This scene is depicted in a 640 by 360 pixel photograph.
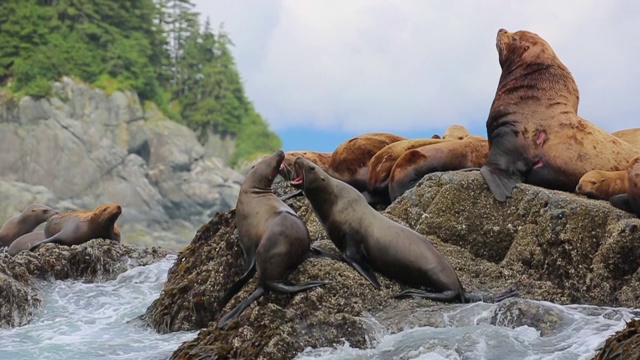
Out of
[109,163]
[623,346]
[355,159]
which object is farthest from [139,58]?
[623,346]

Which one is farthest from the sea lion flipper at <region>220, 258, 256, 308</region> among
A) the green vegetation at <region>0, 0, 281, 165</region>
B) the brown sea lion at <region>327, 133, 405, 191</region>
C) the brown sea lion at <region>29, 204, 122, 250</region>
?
the green vegetation at <region>0, 0, 281, 165</region>

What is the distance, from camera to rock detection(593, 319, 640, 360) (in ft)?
18.9

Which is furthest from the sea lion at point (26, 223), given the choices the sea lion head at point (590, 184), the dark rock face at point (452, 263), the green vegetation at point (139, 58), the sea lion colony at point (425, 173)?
the green vegetation at point (139, 58)

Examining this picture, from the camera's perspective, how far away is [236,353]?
693 cm

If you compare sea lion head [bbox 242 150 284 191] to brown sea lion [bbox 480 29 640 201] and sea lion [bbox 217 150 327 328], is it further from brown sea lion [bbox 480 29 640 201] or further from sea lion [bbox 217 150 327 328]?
brown sea lion [bbox 480 29 640 201]

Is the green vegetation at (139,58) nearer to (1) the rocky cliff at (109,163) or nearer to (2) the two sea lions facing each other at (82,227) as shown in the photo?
(1) the rocky cliff at (109,163)

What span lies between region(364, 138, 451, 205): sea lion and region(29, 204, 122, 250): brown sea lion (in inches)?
184

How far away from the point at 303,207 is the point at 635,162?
9.82ft

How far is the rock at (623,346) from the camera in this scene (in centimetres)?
575

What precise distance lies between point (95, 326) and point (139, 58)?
54520mm

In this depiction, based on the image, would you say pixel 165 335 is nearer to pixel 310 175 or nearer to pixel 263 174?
pixel 263 174

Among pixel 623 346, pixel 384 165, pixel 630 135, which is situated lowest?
pixel 623 346

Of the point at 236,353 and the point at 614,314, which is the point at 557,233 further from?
the point at 236,353

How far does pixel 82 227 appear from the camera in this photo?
14008 millimetres
